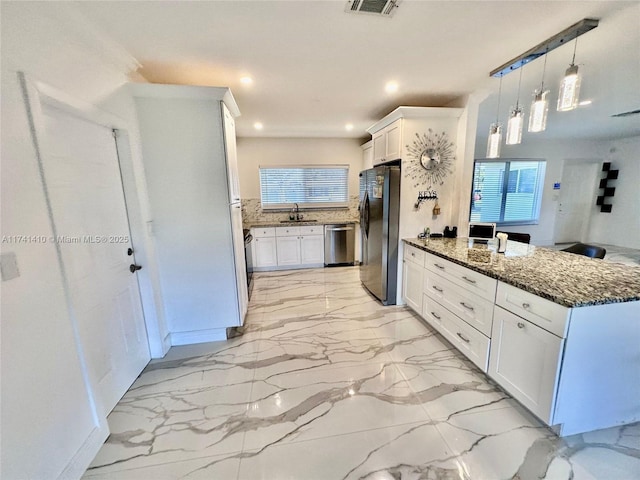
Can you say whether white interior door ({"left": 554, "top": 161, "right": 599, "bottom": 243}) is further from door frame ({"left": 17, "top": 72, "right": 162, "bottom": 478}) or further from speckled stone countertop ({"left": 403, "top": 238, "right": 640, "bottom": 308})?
door frame ({"left": 17, "top": 72, "right": 162, "bottom": 478})

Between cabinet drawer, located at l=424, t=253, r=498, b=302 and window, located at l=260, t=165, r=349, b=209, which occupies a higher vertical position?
window, located at l=260, t=165, r=349, b=209

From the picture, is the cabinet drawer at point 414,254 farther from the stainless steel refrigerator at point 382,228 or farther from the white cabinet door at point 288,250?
the white cabinet door at point 288,250

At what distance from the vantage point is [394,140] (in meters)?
3.09

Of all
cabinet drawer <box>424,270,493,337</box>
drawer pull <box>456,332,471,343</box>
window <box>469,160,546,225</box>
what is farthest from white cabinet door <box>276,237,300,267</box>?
window <box>469,160,546,225</box>

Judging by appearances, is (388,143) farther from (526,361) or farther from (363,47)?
(526,361)

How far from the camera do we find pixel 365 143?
200 inches

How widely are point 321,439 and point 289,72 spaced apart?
2783 millimetres

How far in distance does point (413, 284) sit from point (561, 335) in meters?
1.62

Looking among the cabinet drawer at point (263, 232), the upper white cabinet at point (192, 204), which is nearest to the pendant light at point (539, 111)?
the upper white cabinet at point (192, 204)

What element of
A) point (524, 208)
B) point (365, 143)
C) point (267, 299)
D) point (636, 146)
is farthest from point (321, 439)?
point (636, 146)

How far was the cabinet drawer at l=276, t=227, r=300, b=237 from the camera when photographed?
4609mm

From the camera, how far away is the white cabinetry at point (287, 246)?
4.60 m

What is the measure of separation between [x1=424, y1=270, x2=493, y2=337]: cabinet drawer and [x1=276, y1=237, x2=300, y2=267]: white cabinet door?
2.60 meters

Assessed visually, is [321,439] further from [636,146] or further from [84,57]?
[636,146]
